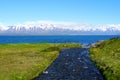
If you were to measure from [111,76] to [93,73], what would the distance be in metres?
7.79

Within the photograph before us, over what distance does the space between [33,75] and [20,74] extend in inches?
135

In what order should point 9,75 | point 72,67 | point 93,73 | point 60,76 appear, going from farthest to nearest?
1. point 72,67
2. point 93,73
3. point 60,76
4. point 9,75

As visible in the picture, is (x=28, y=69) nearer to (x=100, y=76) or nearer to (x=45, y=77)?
(x=45, y=77)

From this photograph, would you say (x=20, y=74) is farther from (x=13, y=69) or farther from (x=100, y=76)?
(x=100, y=76)

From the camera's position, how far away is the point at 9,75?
176 feet

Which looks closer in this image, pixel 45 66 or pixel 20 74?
pixel 20 74

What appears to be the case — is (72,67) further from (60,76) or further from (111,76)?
(111,76)

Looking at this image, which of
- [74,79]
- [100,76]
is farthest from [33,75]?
[100,76]

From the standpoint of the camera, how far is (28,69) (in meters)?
62.3

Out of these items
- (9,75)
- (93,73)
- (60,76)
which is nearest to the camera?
(9,75)

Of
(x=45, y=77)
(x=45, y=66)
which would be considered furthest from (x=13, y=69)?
(x=45, y=66)

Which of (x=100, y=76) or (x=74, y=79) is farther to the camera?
(x=100, y=76)

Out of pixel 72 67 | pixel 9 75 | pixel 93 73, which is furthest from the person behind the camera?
pixel 72 67

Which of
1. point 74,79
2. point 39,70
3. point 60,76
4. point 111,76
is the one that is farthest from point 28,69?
point 111,76
